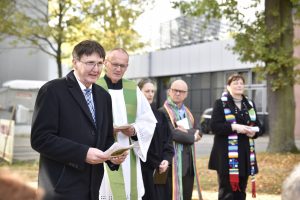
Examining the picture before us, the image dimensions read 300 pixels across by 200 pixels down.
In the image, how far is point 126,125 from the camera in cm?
448

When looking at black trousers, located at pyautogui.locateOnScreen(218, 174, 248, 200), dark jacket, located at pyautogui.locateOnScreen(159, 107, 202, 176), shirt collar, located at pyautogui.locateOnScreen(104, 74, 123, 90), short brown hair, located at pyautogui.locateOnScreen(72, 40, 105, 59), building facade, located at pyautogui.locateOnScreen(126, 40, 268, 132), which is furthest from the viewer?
building facade, located at pyautogui.locateOnScreen(126, 40, 268, 132)

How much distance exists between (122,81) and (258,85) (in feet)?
81.9

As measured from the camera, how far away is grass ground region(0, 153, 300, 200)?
9344mm

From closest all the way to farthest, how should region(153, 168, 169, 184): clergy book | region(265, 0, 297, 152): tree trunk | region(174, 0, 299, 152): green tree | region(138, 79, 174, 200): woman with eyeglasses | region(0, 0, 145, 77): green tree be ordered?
region(138, 79, 174, 200): woman with eyeglasses, region(153, 168, 169, 184): clergy book, region(174, 0, 299, 152): green tree, region(265, 0, 297, 152): tree trunk, region(0, 0, 145, 77): green tree

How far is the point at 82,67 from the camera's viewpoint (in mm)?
3584

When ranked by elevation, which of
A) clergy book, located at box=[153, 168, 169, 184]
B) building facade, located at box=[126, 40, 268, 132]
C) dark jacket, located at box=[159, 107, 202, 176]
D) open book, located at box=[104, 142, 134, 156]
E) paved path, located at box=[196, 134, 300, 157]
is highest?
building facade, located at box=[126, 40, 268, 132]

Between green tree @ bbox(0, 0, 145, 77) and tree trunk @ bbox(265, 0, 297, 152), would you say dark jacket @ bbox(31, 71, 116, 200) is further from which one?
green tree @ bbox(0, 0, 145, 77)

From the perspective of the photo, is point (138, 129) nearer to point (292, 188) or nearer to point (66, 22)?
point (292, 188)

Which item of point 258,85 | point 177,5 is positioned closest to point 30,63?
point 258,85

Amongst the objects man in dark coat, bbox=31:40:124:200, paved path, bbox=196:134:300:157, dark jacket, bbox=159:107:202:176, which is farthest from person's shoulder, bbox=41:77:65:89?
paved path, bbox=196:134:300:157

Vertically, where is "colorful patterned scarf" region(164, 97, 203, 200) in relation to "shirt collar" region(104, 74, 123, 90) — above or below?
below

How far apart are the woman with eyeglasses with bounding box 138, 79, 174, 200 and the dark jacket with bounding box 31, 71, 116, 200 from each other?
170cm

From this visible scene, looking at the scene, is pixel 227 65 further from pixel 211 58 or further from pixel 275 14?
pixel 275 14

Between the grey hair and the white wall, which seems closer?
the grey hair
